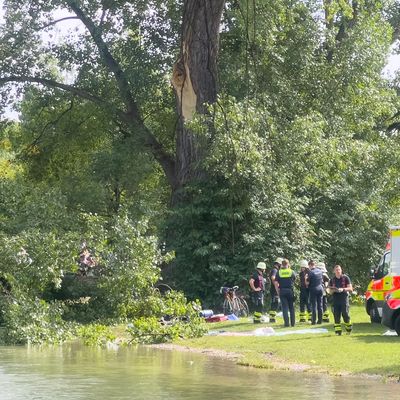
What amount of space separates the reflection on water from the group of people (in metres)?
4.16

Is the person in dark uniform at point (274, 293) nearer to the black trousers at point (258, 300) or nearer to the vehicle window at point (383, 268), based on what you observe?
the black trousers at point (258, 300)

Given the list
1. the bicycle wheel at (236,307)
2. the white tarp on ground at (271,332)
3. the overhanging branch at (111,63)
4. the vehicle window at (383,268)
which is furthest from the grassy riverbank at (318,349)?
the overhanging branch at (111,63)

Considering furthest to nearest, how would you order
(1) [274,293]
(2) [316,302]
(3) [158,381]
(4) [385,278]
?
(1) [274,293] → (2) [316,302] → (4) [385,278] → (3) [158,381]

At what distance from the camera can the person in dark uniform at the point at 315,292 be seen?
79.4ft

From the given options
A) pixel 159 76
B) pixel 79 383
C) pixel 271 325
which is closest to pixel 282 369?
A: pixel 79 383

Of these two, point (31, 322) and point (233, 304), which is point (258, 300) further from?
point (31, 322)

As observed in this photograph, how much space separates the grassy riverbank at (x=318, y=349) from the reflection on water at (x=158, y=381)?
0.71m

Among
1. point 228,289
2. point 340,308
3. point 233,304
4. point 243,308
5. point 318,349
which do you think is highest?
point 228,289

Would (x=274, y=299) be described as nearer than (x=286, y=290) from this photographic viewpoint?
No

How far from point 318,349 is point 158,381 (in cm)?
499

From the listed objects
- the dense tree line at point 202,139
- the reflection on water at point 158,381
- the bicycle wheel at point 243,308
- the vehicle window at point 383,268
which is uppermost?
the dense tree line at point 202,139

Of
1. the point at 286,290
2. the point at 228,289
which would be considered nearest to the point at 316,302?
the point at 286,290

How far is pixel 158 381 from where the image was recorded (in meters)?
15.0

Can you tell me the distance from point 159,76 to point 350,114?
7143mm
